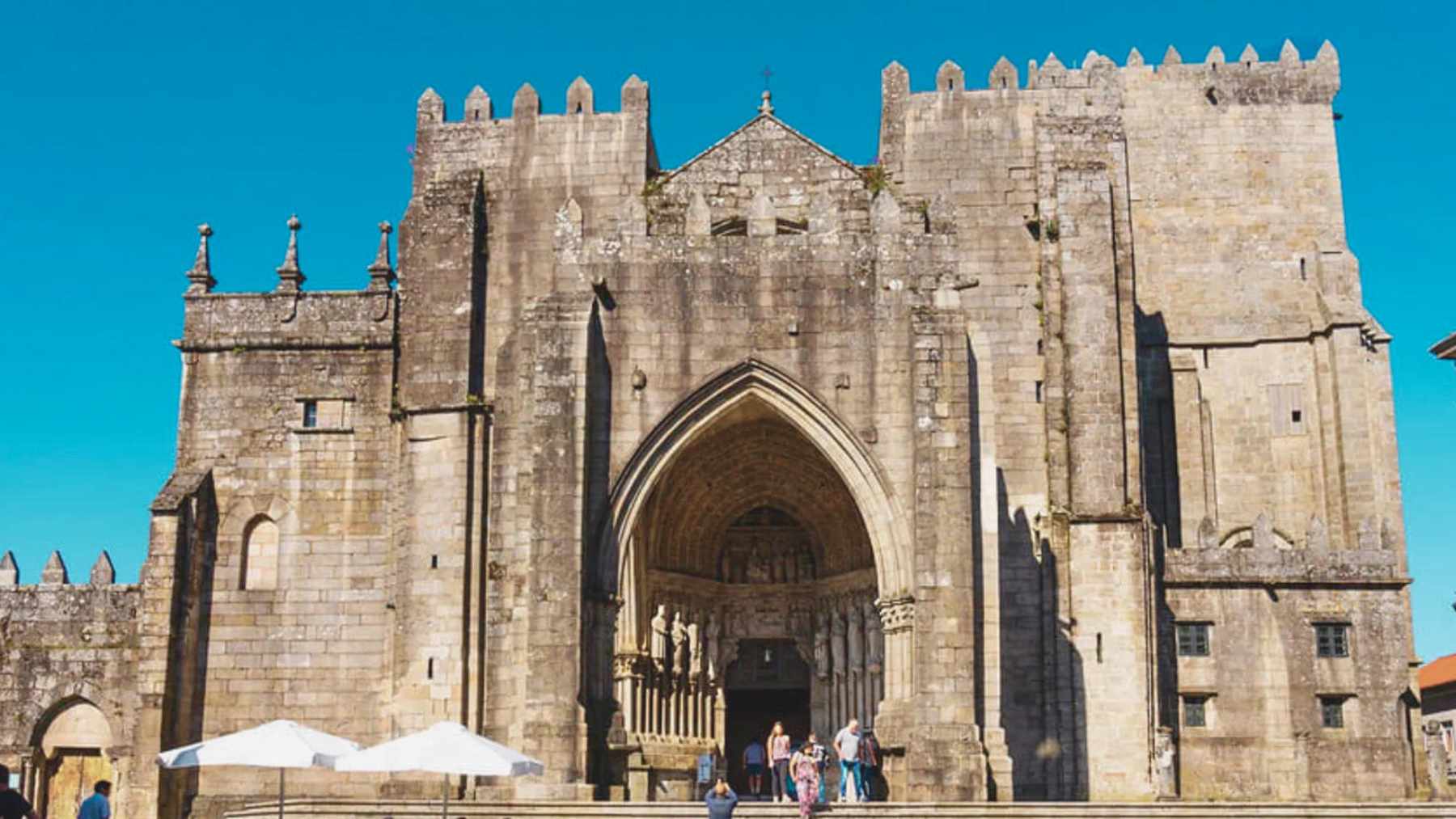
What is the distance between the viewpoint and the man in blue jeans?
21.8 metres

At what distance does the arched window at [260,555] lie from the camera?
99.7 feet

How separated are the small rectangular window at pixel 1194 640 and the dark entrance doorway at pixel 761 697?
602 centimetres

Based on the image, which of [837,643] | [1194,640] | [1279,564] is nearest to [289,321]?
[837,643]

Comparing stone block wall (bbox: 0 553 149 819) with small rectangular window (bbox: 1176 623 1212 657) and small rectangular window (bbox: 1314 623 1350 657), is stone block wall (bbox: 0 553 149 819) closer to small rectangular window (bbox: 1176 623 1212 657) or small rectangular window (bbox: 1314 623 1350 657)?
small rectangular window (bbox: 1176 623 1212 657)

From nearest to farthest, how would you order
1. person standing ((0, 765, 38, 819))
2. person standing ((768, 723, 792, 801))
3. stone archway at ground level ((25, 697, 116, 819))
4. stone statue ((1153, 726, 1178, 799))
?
person standing ((0, 765, 38, 819)) → person standing ((768, 723, 792, 801)) → stone statue ((1153, 726, 1178, 799)) → stone archway at ground level ((25, 697, 116, 819))

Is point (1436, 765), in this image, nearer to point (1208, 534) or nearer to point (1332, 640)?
point (1332, 640)

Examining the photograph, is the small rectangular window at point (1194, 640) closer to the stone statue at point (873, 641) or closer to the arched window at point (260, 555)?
the stone statue at point (873, 641)

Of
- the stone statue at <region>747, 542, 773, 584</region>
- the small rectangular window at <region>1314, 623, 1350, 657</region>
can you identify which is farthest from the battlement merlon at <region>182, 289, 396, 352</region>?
the small rectangular window at <region>1314, 623, 1350, 657</region>

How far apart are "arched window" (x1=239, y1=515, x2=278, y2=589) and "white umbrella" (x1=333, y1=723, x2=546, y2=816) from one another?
13.6 meters

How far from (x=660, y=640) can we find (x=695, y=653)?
90cm

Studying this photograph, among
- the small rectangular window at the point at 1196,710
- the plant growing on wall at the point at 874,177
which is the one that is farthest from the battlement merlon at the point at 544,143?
the small rectangular window at the point at 1196,710

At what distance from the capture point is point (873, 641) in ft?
88.2

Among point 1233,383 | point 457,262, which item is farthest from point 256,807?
point 1233,383

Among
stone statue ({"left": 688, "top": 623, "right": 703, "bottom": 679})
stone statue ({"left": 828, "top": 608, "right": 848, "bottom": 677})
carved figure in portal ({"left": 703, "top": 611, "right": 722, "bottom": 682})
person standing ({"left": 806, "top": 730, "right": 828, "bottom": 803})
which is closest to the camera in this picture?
person standing ({"left": 806, "top": 730, "right": 828, "bottom": 803})
